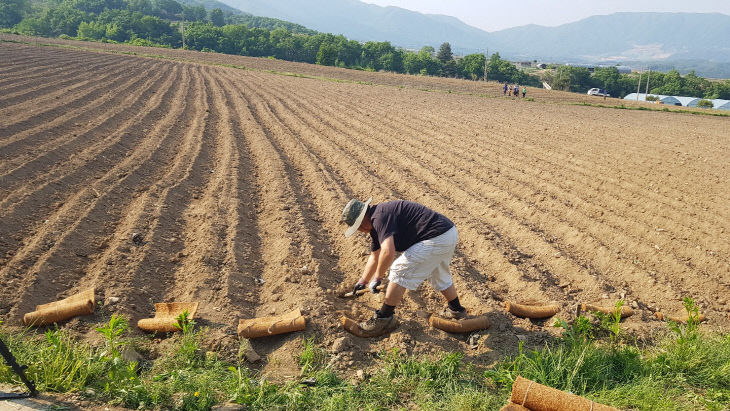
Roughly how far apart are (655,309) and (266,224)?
5048 millimetres

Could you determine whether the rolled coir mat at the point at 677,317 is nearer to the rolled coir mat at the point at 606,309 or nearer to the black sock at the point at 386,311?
the rolled coir mat at the point at 606,309

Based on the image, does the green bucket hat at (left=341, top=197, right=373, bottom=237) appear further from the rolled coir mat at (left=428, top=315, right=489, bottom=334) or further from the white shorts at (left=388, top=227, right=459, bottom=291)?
the rolled coir mat at (left=428, top=315, right=489, bottom=334)

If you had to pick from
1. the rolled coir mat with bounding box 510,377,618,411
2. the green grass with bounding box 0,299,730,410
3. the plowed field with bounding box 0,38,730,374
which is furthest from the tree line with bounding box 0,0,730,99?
the rolled coir mat with bounding box 510,377,618,411

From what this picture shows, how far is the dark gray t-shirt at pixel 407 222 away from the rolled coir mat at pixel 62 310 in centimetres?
266

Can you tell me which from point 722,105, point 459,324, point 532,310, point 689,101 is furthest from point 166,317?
point 689,101

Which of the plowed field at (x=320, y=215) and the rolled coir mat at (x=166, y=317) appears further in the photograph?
the plowed field at (x=320, y=215)

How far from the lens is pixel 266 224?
7.00 metres

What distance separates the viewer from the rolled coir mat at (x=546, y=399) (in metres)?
3.18

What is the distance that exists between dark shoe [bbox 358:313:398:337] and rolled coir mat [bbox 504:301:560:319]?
1302mm

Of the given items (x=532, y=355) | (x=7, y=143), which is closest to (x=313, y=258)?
(x=532, y=355)

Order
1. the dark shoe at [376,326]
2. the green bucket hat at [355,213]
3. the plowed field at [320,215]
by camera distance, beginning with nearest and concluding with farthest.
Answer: the green bucket hat at [355,213], the dark shoe at [376,326], the plowed field at [320,215]

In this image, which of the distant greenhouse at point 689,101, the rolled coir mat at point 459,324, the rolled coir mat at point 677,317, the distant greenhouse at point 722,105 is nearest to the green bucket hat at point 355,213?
the rolled coir mat at point 459,324

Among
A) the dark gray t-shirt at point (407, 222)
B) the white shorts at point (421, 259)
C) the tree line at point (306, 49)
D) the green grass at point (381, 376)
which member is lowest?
the green grass at point (381, 376)

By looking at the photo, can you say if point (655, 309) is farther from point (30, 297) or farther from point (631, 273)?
point (30, 297)
